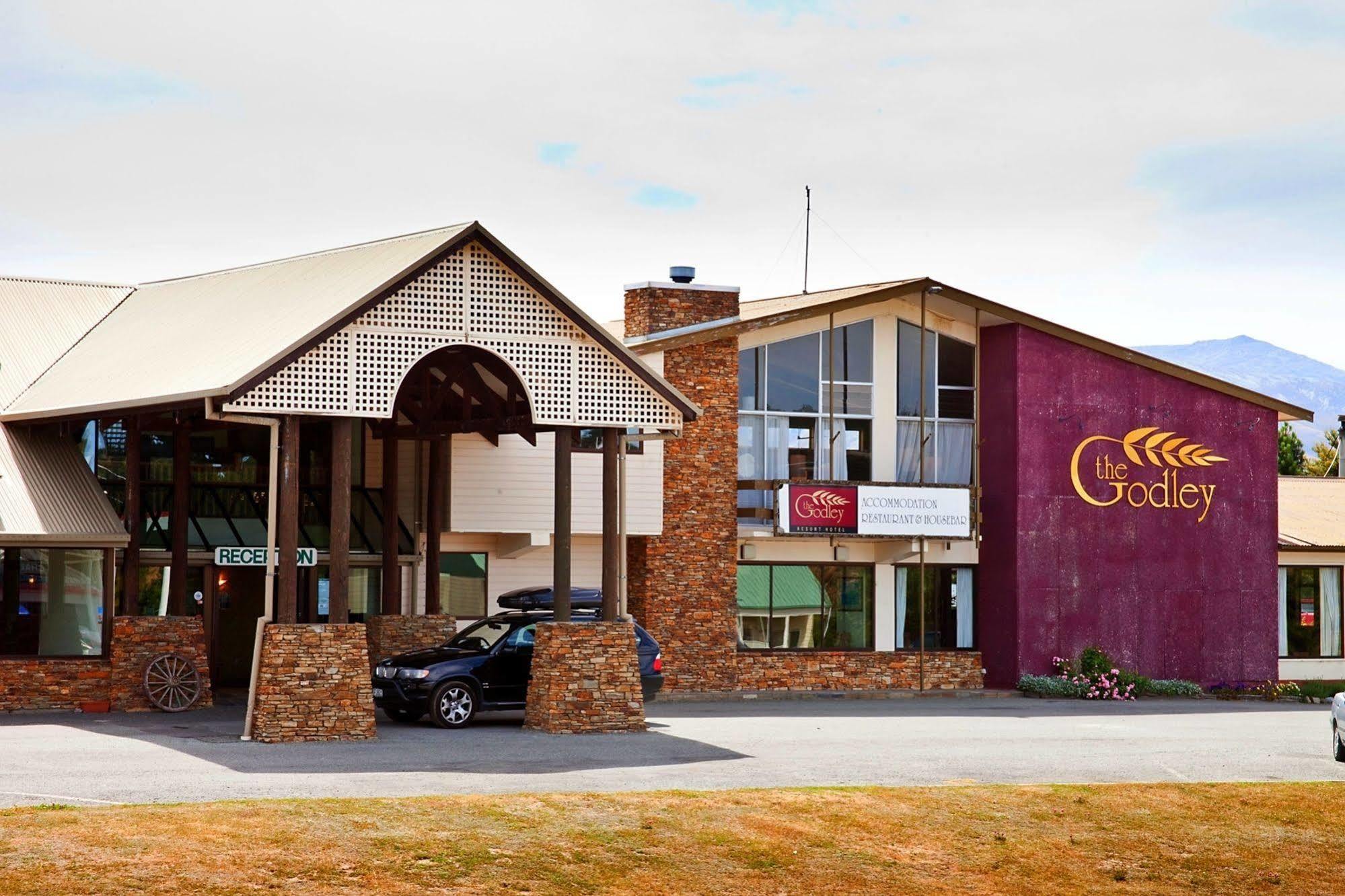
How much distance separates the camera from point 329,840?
43.9ft

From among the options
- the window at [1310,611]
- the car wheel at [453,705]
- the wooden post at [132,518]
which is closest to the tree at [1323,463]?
the window at [1310,611]

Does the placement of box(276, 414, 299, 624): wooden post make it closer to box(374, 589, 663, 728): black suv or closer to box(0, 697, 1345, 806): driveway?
box(0, 697, 1345, 806): driveway

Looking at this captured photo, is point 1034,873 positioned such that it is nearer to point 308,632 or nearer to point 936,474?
point 308,632

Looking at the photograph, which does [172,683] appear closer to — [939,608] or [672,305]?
[672,305]

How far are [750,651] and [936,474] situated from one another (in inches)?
197

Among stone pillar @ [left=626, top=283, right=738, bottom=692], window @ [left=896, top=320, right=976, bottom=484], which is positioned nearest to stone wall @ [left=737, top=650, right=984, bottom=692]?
stone pillar @ [left=626, top=283, right=738, bottom=692]

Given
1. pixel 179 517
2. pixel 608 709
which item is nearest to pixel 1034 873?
pixel 608 709

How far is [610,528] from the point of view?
23.9 metres

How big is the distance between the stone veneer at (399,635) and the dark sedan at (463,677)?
153 inches

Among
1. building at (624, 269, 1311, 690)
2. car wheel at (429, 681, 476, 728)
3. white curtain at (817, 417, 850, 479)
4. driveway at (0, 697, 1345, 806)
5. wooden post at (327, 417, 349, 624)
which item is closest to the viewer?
driveway at (0, 697, 1345, 806)

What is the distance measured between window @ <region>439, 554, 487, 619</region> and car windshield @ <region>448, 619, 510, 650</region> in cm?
548

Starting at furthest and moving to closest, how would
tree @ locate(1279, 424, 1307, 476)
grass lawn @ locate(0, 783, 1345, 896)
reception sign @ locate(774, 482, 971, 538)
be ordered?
1. tree @ locate(1279, 424, 1307, 476)
2. reception sign @ locate(774, 482, 971, 538)
3. grass lawn @ locate(0, 783, 1345, 896)

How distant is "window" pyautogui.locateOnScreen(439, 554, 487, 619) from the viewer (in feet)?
101

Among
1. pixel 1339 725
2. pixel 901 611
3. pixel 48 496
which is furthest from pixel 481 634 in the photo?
pixel 1339 725
